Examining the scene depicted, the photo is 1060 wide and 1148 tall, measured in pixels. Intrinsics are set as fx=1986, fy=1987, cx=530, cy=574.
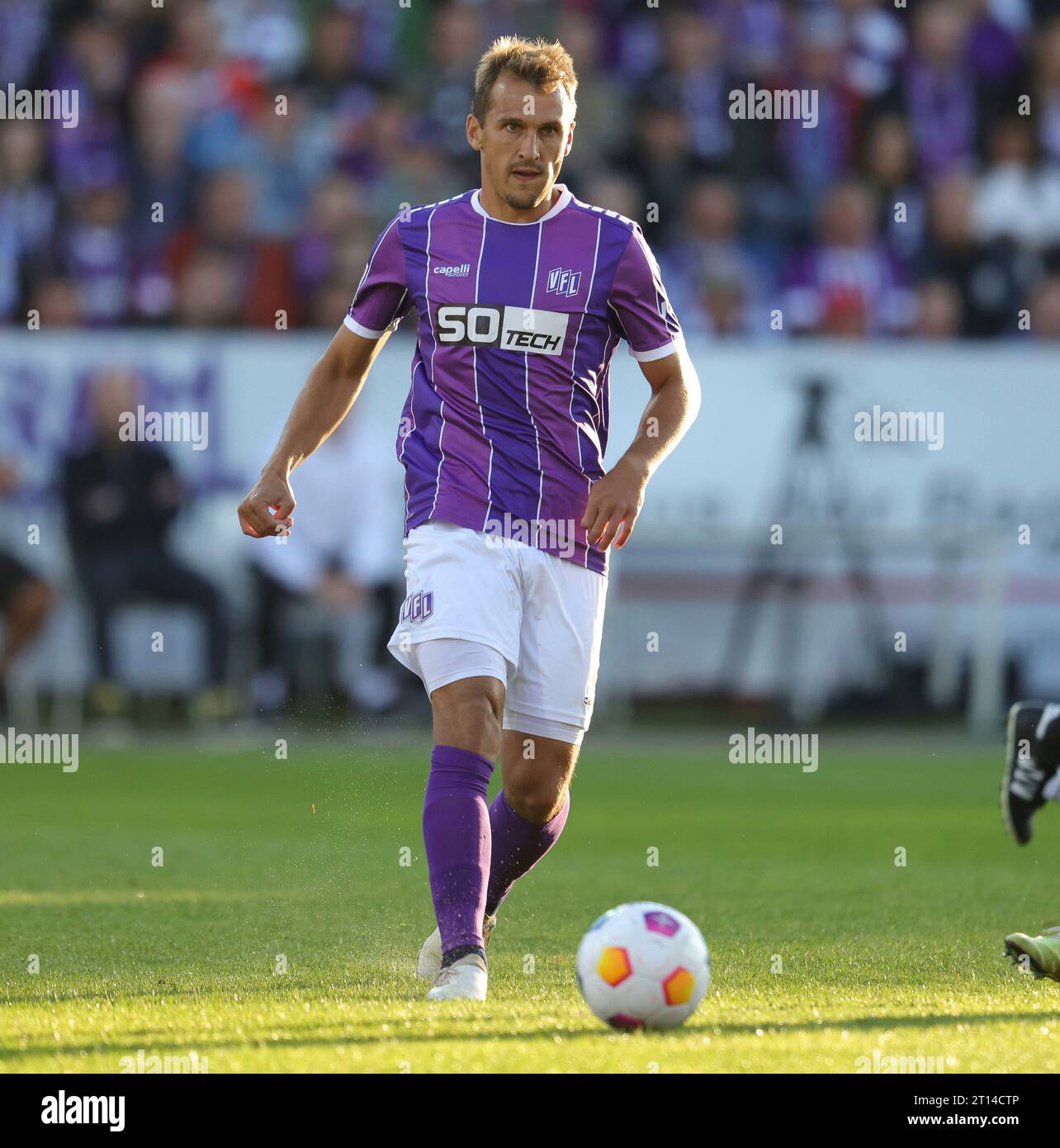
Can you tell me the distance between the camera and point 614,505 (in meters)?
5.18

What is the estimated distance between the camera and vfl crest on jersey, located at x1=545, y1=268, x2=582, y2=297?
5.43m

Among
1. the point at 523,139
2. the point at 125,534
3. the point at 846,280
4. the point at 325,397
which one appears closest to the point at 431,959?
the point at 325,397

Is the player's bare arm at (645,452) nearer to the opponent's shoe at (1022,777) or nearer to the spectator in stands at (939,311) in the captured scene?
the opponent's shoe at (1022,777)

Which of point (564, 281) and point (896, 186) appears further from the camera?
point (896, 186)

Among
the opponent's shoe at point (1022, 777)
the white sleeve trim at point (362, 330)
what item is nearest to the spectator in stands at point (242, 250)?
the opponent's shoe at point (1022, 777)

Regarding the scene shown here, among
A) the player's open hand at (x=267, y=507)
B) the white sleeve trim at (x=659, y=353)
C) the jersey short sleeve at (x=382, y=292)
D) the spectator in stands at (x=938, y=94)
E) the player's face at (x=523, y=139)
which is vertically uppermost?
the spectator in stands at (x=938, y=94)

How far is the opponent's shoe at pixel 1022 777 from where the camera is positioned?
6.47 meters

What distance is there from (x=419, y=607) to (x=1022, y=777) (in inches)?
94.6

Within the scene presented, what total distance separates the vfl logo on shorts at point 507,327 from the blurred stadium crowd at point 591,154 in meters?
10.3

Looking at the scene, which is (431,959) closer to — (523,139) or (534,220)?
(534,220)

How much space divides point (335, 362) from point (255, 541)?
8.93 meters

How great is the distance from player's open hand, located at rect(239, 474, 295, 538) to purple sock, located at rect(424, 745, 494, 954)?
79 cm

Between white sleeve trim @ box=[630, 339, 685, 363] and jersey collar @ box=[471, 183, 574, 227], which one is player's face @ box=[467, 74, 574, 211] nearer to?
jersey collar @ box=[471, 183, 574, 227]
